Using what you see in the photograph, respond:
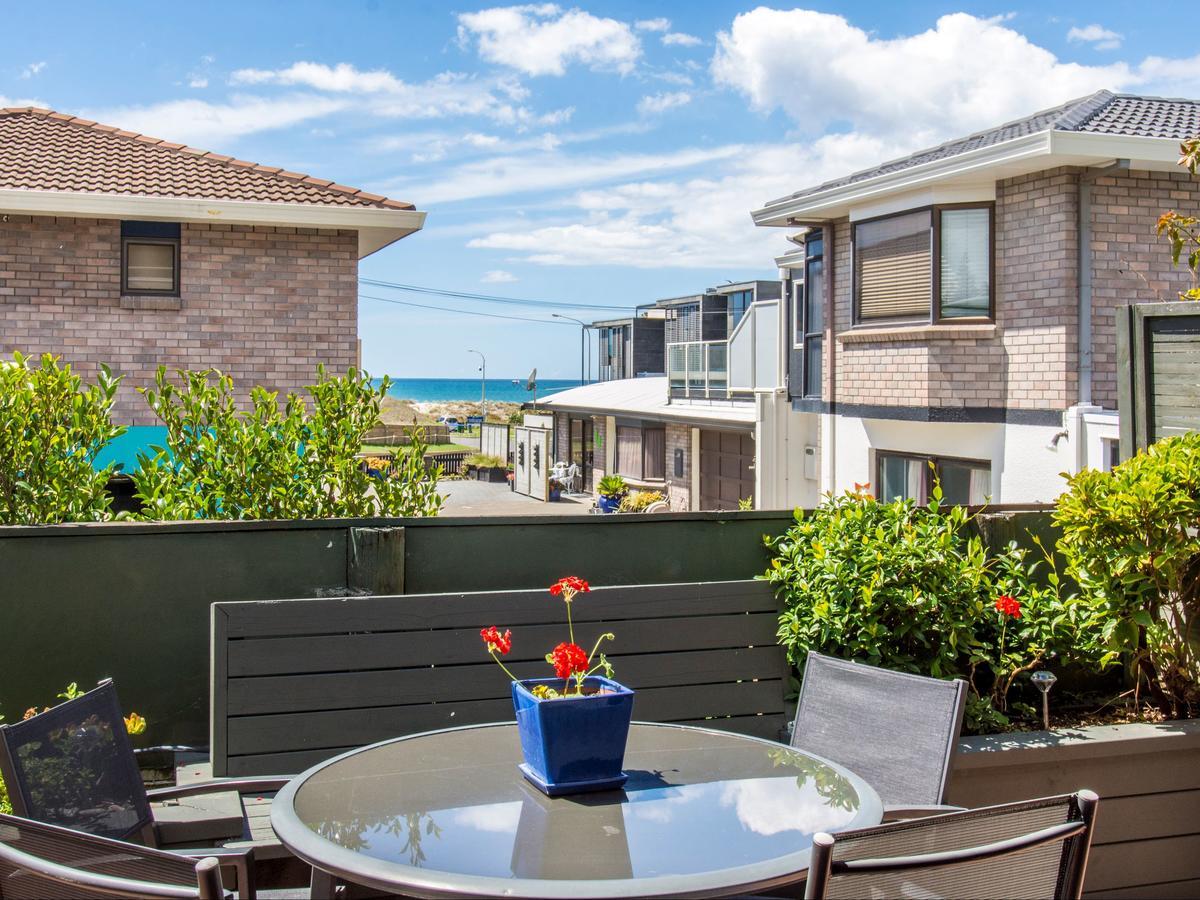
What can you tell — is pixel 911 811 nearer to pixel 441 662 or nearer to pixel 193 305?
pixel 441 662

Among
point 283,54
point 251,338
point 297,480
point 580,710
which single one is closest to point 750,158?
point 283,54

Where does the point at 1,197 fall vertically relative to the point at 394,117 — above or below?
below

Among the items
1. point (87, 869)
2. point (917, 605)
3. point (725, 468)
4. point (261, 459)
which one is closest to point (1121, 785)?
point (917, 605)

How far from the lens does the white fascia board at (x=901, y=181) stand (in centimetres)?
1280

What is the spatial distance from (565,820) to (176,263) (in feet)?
43.8

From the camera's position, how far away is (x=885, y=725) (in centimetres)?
366

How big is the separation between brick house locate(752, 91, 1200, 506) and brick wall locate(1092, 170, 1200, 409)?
0.02 metres

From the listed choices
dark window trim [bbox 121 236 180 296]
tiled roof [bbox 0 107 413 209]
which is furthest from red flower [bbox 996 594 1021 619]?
dark window trim [bbox 121 236 180 296]

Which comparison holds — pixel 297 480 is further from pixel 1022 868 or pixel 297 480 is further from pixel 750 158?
pixel 750 158

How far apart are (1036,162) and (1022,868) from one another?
1227 cm

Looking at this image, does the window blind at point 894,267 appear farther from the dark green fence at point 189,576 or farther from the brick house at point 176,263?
the dark green fence at point 189,576

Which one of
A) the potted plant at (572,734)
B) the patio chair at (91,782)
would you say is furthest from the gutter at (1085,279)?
the patio chair at (91,782)

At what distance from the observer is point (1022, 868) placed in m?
2.12

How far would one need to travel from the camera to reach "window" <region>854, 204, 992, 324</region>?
14320 mm
